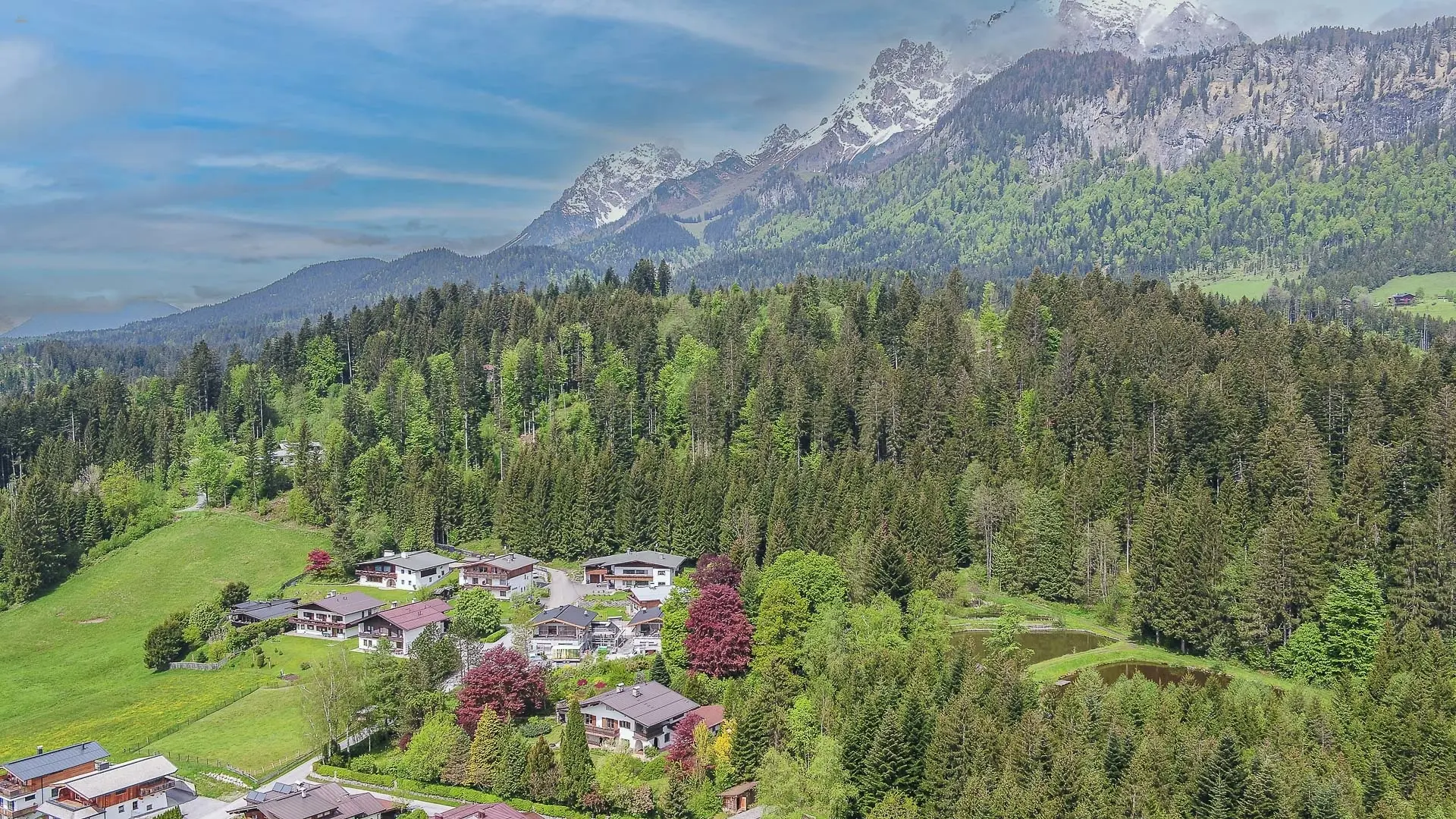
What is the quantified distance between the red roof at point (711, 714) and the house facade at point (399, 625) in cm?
2873

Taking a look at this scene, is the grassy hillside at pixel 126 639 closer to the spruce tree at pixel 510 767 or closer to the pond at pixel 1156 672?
the spruce tree at pixel 510 767

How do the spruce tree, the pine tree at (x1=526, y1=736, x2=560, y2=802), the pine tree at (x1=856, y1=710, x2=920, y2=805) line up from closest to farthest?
the pine tree at (x1=856, y1=710, x2=920, y2=805) → the pine tree at (x1=526, y1=736, x2=560, y2=802) → the spruce tree

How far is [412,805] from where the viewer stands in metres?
62.2

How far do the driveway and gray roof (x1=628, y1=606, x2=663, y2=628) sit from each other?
926cm

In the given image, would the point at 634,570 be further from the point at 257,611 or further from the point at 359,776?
the point at 359,776

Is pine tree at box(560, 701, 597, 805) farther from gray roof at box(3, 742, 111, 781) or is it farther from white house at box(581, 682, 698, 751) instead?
gray roof at box(3, 742, 111, 781)

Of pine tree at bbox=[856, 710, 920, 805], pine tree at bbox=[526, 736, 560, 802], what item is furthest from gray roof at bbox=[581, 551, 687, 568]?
pine tree at bbox=[856, 710, 920, 805]

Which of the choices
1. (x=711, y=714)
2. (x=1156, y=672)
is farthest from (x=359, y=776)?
(x=1156, y=672)

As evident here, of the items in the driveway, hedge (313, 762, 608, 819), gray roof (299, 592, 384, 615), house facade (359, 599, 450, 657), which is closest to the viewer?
hedge (313, 762, 608, 819)

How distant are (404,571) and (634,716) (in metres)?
50.5

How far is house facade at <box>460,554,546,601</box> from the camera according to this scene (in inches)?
4144

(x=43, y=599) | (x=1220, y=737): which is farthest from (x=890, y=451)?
(x=43, y=599)

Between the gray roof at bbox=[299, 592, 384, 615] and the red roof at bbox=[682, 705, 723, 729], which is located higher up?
the gray roof at bbox=[299, 592, 384, 615]

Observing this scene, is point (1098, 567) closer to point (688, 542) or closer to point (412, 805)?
point (688, 542)
